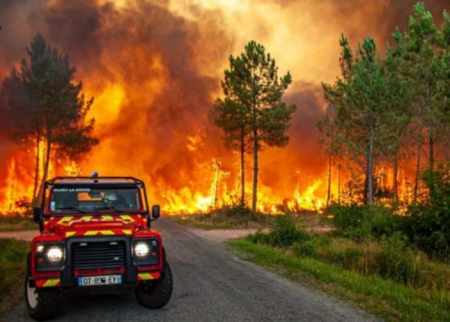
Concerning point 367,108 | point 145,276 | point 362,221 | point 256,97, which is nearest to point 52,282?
point 145,276

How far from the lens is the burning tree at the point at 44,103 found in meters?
37.8

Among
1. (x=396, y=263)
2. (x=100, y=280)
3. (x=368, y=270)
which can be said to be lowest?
(x=368, y=270)

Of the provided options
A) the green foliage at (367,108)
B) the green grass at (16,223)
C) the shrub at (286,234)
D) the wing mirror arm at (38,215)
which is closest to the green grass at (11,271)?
the wing mirror arm at (38,215)

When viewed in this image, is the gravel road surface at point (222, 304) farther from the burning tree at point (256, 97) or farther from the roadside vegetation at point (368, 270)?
the burning tree at point (256, 97)

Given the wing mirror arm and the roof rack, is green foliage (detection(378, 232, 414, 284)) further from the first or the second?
the wing mirror arm

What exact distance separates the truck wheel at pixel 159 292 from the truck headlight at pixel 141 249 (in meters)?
0.52

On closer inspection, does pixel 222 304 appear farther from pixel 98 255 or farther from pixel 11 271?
pixel 11 271

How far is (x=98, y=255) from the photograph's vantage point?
23.3 feet

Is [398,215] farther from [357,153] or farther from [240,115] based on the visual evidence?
[240,115]

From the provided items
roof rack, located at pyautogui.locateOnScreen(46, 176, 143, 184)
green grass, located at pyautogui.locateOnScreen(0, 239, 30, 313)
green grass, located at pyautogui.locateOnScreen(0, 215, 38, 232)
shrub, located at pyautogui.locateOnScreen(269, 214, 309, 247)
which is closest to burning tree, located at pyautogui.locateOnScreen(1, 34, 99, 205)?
green grass, located at pyautogui.locateOnScreen(0, 215, 38, 232)

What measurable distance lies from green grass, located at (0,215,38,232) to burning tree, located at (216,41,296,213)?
16014mm

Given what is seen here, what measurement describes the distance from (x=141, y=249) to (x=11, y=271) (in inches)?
265

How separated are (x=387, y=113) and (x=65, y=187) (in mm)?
20391

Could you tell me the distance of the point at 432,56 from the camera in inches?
1017
